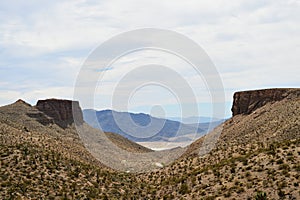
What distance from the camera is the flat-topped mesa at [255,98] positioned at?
85.2 metres

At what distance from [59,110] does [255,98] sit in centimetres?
6768

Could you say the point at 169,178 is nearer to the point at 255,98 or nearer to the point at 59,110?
the point at 255,98

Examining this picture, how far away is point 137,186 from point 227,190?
12.7 m

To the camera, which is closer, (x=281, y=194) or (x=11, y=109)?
(x=281, y=194)

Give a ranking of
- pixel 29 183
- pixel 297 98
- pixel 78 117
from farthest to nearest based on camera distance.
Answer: pixel 78 117, pixel 297 98, pixel 29 183

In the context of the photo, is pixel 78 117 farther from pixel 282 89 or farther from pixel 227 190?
pixel 227 190

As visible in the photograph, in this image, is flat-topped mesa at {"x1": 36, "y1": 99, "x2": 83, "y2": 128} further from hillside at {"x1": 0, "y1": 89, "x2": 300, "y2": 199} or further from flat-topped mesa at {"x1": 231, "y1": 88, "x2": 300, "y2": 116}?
hillside at {"x1": 0, "y1": 89, "x2": 300, "y2": 199}

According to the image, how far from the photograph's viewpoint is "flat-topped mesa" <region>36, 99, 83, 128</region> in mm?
117375

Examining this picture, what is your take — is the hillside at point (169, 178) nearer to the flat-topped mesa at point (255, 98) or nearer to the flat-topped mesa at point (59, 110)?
the flat-topped mesa at point (255, 98)

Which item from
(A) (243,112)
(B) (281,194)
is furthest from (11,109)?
(B) (281,194)

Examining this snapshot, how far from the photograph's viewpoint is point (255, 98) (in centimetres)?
9600

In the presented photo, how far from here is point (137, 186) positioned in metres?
37.4

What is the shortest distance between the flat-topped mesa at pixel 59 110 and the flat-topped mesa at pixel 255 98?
2228 inches

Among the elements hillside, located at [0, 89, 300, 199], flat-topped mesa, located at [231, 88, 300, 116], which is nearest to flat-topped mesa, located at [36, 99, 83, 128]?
flat-topped mesa, located at [231, 88, 300, 116]
